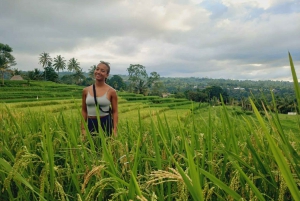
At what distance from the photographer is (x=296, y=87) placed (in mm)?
490

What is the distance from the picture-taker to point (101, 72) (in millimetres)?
3328

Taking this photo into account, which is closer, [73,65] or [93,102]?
[93,102]

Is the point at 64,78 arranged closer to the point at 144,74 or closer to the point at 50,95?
the point at 144,74

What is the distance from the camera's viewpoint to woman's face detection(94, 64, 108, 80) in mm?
3307

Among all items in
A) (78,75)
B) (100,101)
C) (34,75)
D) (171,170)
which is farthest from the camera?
(78,75)

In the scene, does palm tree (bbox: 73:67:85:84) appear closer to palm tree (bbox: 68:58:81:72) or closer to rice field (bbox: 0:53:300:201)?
palm tree (bbox: 68:58:81:72)

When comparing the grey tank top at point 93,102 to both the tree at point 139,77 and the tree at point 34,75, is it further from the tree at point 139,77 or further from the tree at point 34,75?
the tree at point 139,77

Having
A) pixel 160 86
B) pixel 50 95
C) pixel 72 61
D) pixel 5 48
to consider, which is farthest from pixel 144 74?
pixel 50 95

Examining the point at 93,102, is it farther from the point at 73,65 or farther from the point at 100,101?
the point at 73,65

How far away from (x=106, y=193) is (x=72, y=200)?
172mm

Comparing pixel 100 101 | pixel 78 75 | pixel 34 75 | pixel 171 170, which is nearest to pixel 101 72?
pixel 100 101

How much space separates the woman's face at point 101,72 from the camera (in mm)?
3307

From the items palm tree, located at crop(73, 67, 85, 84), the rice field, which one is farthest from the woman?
palm tree, located at crop(73, 67, 85, 84)

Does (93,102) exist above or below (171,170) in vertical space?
above
